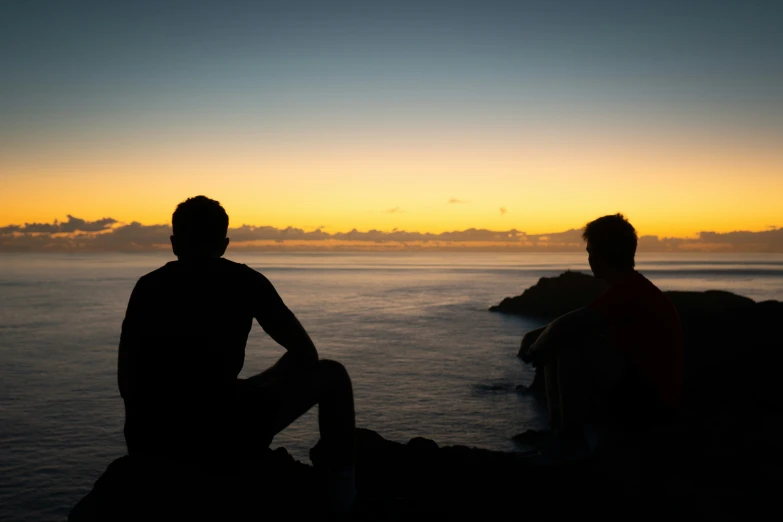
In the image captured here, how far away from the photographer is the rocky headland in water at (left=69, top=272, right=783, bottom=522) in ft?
10.2

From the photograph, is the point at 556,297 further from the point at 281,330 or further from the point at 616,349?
the point at 281,330

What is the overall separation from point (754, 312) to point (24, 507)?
68.9 feet

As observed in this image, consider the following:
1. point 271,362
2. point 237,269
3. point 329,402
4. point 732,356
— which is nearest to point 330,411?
point 329,402

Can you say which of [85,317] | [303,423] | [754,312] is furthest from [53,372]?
[754,312]

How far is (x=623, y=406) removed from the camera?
4.30m

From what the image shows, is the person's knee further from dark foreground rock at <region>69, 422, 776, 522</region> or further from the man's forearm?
dark foreground rock at <region>69, 422, 776, 522</region>

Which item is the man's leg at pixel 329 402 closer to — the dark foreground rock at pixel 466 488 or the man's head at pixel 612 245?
the dark foreground rock at pixel 466 488

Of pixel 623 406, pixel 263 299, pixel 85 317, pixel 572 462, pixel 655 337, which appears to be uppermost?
pixel 263 299

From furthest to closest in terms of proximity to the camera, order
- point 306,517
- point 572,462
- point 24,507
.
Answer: point 24,507 → point 572,462 → point 306,517

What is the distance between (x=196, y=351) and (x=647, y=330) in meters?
3.28

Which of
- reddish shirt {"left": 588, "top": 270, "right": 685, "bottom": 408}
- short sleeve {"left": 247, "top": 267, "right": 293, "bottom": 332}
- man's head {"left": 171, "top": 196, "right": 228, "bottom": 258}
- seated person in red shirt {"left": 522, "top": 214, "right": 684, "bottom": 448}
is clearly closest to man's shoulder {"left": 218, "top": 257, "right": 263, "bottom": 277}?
short sleeve {"left": 247, "top": 267, "right": 293, "bottom": 332}

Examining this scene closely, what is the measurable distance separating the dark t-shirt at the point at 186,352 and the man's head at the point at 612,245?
271 centimetres

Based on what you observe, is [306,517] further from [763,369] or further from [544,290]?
[544,290]

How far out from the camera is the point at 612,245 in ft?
14.3
